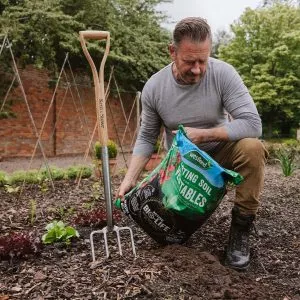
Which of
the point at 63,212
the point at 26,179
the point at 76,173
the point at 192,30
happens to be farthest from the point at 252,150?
the point at 76,173

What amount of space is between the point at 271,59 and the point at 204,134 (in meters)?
19.2

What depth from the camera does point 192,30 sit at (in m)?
2.20

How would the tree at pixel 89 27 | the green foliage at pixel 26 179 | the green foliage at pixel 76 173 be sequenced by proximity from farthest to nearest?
the tree at pixel 89 27 → the green foliage at pixel 76 173 → the green foliage at pixel 26 179

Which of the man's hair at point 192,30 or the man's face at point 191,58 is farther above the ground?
the man's hair at point 192,30

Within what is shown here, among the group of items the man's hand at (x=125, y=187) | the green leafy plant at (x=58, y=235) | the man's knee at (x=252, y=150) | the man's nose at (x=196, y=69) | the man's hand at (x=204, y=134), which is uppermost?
the man's nose at (x=196, y=69)

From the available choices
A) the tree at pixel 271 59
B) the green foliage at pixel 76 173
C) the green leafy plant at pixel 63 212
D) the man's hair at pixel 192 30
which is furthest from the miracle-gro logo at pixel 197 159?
the tree at pixel 271 59

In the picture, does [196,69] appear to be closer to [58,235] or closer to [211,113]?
[211,113]

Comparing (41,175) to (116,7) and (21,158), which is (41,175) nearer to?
(21,158)

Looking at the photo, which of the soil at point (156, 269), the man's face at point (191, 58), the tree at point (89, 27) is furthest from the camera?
the tree at point (89, 27)

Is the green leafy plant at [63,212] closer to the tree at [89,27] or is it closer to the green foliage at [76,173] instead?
the green foliage at [76,173]

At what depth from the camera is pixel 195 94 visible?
8.04 ft

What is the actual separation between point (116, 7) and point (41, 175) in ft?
23.8

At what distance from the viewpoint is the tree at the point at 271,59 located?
64.4 ft

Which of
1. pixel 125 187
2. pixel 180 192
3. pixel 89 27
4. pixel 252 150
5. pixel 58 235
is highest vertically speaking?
pixel 89 27
